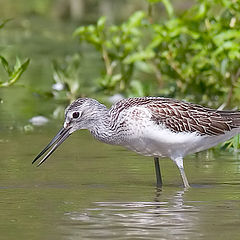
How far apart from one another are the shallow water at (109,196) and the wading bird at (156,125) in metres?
0.37

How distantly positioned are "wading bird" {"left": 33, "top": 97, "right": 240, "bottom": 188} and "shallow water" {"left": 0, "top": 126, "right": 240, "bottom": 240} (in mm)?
368

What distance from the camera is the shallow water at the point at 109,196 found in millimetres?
7348

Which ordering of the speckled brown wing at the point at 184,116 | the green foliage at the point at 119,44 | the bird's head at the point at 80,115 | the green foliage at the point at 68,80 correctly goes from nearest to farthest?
the speckled brown wing at the point at 184,116
the bird's head at the point at 80,115
the green foliage at the point at 119,44
the green foliage at the point at 68,80

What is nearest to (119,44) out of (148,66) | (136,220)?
(148,66)

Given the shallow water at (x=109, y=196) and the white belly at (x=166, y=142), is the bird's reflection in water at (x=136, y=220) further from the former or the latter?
the white belly at (x=166, y=142)

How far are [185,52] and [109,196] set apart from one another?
222 inches

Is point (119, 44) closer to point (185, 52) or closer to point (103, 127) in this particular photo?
point (185, 52)

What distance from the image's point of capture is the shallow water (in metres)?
7.35

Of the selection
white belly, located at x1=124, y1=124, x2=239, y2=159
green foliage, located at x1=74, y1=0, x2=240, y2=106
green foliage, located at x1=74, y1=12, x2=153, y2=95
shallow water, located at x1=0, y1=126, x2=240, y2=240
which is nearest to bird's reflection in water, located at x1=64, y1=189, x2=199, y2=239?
shallow water, located at x1=0, y1=126, x2=240, y2=240

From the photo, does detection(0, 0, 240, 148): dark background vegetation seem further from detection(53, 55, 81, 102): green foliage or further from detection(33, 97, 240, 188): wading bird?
detection(33, 97, 240, 188): wading bird

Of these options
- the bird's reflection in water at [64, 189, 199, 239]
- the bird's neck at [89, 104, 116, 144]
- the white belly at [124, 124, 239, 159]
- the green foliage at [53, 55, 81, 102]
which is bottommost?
the bird's reflection in water at [64, 189, 199, 239]

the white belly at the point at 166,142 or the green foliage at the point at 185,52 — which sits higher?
the green foliage at the point at 185,52

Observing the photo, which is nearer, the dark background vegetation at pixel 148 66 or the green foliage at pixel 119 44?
the dark background vegetation at pixel 148 66

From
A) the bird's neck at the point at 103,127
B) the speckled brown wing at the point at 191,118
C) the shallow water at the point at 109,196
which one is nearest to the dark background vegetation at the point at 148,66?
the shallow water at the point at 109,196
